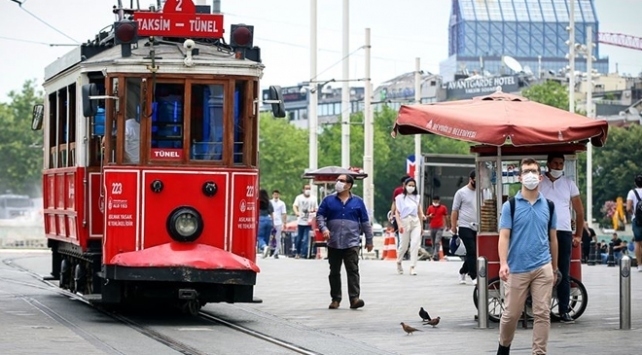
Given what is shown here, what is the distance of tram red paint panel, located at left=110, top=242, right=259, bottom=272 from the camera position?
19156 millimetres

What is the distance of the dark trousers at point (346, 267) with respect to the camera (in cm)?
2220

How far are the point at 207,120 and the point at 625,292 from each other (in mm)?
5165

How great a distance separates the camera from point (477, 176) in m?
20.0

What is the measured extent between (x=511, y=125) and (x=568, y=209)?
121cm

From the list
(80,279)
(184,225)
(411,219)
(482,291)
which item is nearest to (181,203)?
(184,225)

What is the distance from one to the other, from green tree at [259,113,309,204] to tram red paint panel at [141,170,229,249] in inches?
3818

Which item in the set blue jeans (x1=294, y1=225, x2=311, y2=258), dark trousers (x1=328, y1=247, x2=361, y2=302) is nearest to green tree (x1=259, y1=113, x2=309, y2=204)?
blue jeans (x1=294, y1=225, x2=311, y2=258)

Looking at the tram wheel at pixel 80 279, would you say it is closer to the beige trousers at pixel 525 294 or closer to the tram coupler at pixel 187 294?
the tram coupler at pixel 187 294

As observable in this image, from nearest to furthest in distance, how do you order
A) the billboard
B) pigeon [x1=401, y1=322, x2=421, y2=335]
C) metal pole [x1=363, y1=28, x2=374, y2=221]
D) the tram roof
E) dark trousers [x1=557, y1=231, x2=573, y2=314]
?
pigeon [x1=401, y1=322, x2=421, y2=335] < dark trousers [x1=557, y1=231, x2=573, y2=314] < the tram roof < metal pole [x1=363, y1=28, x2=374, y2=221] < the billboard

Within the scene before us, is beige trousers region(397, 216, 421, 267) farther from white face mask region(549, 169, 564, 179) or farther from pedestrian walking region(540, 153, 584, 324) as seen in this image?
white face mask region(549, 169, 564, 179)

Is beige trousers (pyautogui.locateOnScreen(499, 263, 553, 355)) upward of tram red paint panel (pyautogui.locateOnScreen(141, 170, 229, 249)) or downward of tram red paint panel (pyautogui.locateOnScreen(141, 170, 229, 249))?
downward

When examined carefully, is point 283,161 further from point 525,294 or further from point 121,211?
point 525,294

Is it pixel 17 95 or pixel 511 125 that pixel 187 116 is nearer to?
pixel 511 125

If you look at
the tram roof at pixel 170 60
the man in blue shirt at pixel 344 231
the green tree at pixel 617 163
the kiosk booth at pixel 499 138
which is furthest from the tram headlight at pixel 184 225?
the green tree at pixel 617 163
